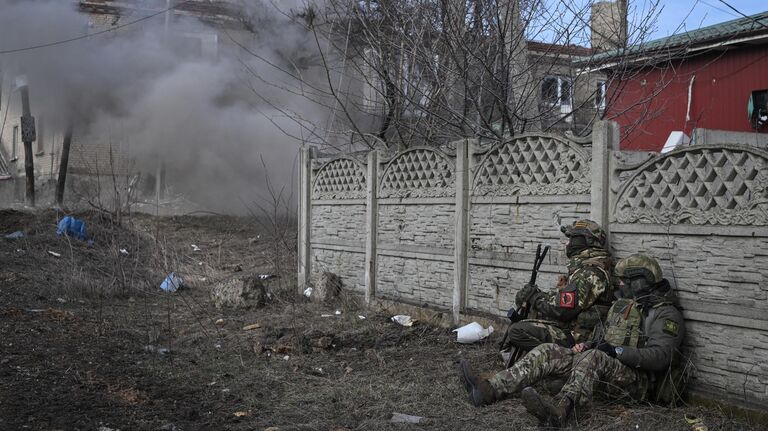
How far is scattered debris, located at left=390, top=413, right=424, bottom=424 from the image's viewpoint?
4.45 m

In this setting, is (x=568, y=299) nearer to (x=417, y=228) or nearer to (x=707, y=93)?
(x=417, y=228)

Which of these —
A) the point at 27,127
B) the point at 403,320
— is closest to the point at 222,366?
the point at 403,320

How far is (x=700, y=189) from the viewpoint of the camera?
4547mm

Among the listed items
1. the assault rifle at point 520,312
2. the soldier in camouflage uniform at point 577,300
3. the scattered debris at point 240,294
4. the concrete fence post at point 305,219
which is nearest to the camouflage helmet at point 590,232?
the soldier in camouflage uniform at point 577,300

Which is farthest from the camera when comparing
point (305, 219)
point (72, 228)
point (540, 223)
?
point (72, 228)

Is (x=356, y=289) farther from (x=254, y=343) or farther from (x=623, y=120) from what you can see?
(x=623, y=120)

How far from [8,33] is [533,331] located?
12.9m

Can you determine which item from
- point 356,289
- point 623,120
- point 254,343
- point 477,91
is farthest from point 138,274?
point 623,120

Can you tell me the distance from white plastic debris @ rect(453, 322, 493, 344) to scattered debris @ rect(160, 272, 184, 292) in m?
5.34

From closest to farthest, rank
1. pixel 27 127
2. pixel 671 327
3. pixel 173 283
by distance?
1. pixel 671 327
2. pixel 173 283
3. pixel 27 127

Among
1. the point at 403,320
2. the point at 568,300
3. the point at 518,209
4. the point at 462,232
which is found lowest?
the point at 403,320

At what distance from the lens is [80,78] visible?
14867 mm

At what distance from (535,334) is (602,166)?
142 centimetres

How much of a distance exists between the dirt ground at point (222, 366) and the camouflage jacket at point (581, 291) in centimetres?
78
